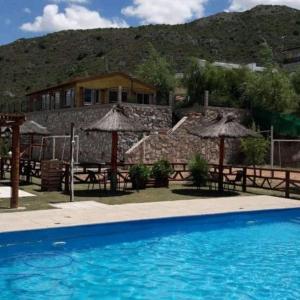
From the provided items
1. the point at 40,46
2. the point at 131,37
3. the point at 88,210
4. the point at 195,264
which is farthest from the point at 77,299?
the point at 40,46

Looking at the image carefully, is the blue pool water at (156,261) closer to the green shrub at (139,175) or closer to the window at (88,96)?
the green shrub at (139,175)

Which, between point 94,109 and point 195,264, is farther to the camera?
point 94,109

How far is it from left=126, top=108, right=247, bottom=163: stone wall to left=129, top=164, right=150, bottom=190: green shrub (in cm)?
717

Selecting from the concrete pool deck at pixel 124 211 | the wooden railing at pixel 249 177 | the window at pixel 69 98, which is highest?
the window at pixel 69 98

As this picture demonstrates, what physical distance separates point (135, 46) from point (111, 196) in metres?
54.6

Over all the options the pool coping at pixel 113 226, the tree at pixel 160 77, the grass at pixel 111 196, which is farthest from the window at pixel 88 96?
the pool coping at pixel 113 226

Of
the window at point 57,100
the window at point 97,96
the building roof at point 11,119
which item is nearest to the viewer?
the building roof at point 11,119

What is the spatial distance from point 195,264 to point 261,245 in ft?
7.00

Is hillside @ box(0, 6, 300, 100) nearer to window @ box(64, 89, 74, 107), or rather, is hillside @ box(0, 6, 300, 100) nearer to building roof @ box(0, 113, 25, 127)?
window @ box(64, 89, 74, 107)

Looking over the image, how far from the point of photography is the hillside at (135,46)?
211 ft

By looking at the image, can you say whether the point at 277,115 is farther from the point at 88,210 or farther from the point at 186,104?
the point at 88,210

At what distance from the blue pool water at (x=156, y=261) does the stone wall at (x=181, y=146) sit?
13.2m

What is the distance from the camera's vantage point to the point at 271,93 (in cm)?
3041

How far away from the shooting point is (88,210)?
40.6 feet
